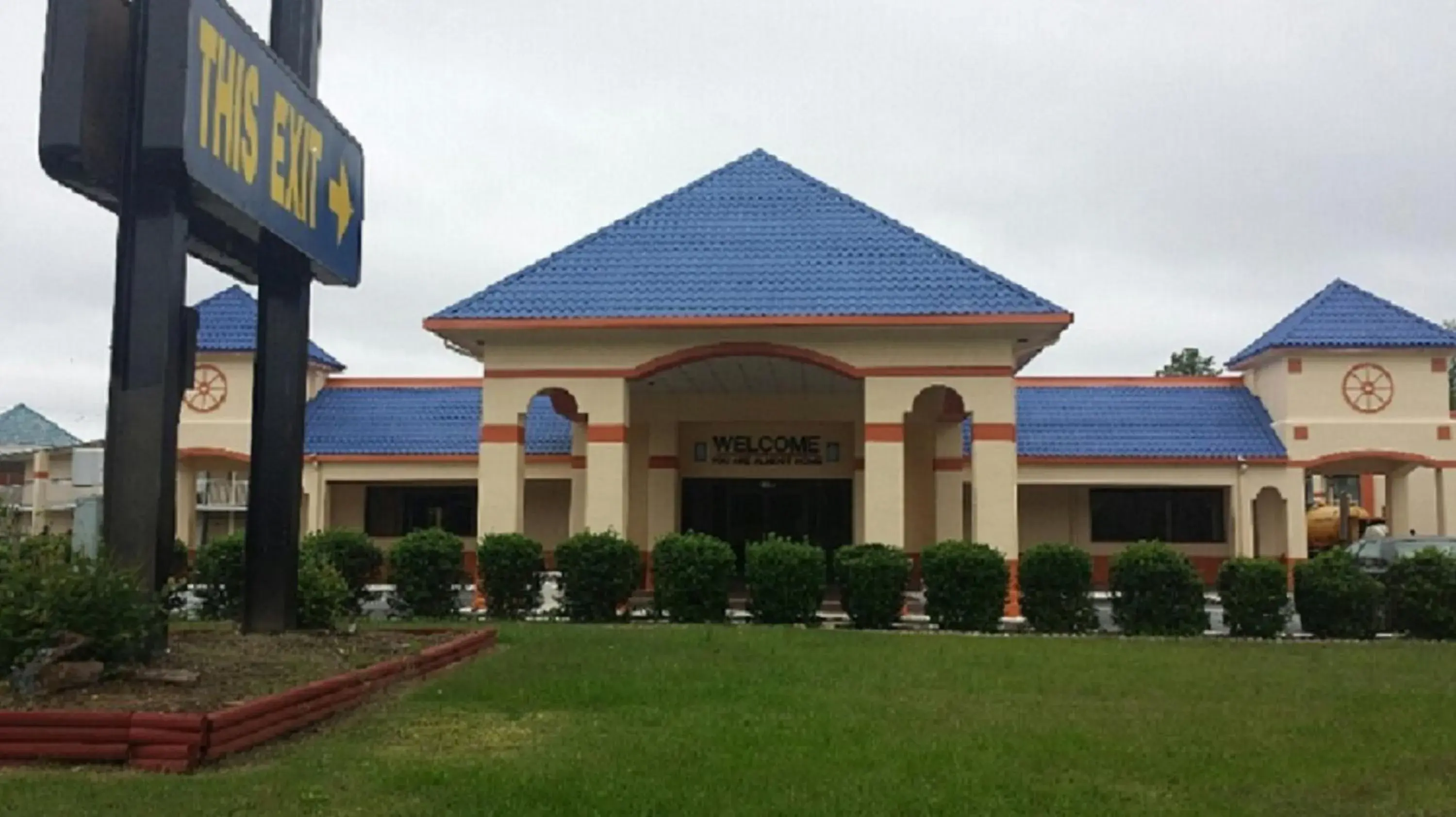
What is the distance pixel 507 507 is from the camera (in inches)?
858

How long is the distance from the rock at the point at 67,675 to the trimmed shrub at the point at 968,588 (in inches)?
482

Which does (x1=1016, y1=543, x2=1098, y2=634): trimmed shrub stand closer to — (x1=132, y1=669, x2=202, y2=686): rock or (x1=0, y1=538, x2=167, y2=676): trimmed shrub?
(x1=132, y1=669, x2=202, y2=686): rock

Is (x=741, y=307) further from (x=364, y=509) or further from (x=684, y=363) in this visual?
(x=364, y=509)

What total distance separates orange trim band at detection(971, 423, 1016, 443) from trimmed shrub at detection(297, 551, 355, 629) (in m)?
11.1

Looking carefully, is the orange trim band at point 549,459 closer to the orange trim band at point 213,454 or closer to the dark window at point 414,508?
the dark window at point 414,508

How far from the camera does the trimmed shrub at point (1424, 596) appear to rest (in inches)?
709

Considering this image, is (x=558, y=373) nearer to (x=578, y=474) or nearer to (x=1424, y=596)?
(x=578, y=474)

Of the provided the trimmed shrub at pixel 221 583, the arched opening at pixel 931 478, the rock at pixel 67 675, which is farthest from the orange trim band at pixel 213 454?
the rock at pixel 67 675

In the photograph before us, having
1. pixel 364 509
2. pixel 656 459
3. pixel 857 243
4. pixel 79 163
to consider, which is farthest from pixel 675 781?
pixel 364 509

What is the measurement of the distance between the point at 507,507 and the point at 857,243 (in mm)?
7738

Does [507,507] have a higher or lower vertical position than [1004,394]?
lower

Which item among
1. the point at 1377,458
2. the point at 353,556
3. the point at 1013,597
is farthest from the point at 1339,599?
the point at 353,556

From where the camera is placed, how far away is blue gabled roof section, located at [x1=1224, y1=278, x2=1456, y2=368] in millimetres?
27812

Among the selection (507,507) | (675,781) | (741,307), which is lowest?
(675,781)
